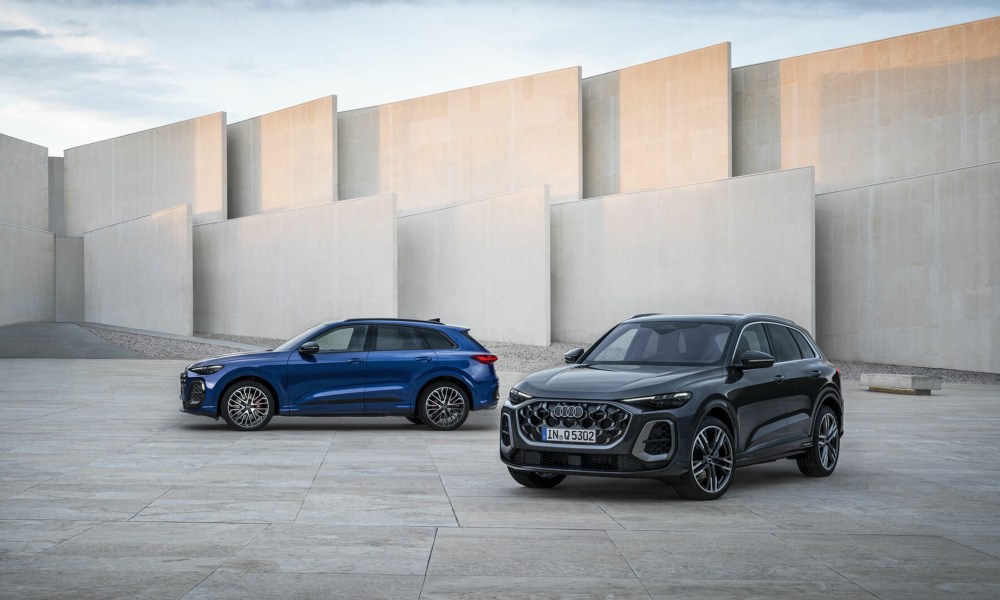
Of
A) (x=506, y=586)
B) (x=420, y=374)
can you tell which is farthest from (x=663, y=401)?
(x=420, y=374)

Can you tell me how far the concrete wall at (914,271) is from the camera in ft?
99.9

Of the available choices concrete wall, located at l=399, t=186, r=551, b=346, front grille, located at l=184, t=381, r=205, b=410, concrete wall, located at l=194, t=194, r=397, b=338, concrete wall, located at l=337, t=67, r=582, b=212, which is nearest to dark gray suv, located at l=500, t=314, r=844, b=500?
front grille, located at l=184, t=381, r=205, b=410

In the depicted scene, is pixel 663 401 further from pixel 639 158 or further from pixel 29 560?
pixel 639 158

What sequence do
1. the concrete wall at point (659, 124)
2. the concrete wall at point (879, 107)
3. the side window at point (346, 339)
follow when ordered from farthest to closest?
the concrete wall at point (659, 124), the concrete wall at point (879, 107), the side window at point (346, 339)

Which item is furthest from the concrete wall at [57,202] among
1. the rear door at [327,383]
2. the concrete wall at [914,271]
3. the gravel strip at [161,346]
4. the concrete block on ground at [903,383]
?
the rear door at [327,383]

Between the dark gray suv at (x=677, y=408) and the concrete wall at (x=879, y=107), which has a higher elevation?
the concrete wall at (x=879, y=107)

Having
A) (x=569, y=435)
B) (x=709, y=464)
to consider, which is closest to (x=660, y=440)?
(x=709, y=464)

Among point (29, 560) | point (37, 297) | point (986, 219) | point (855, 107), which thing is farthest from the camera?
point (37, 297)

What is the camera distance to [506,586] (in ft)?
18.4

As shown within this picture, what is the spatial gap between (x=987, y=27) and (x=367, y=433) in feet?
95.8

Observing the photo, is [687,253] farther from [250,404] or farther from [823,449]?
[823,449]

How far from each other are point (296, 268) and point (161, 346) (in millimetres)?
7364

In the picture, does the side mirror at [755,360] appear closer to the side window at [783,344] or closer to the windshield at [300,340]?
the side window at [783,344]

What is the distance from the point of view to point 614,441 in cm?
834
